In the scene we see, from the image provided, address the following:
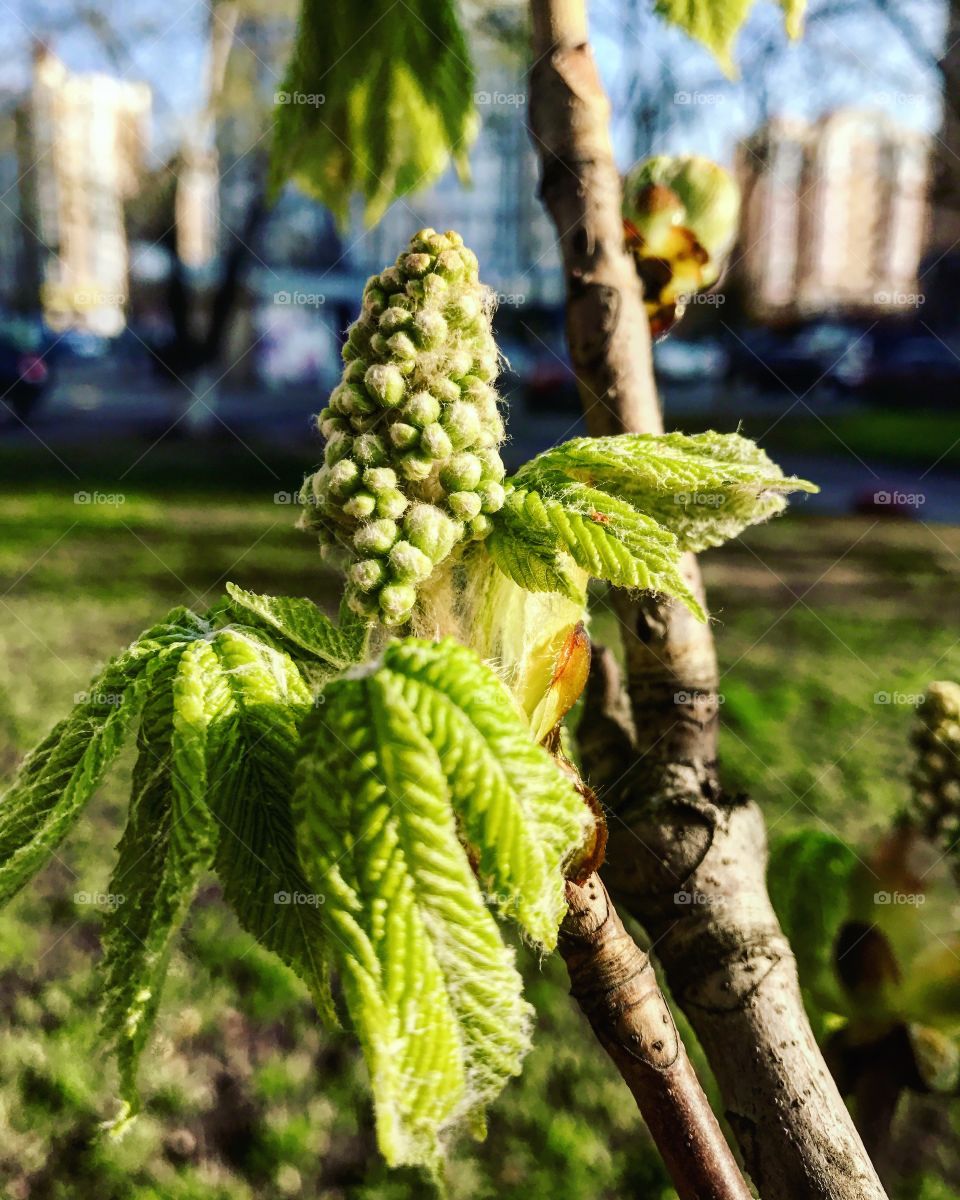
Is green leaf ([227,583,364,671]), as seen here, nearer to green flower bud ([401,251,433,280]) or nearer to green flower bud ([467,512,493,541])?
green flower bud ([467,512,493,541])

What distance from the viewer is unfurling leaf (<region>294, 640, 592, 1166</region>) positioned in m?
0.62

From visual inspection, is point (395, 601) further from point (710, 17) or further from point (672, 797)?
point (710, 17)

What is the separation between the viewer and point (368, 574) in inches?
30.5

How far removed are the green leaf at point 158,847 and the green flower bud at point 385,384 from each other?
0.78 ft

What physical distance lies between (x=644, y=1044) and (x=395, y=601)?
45cm

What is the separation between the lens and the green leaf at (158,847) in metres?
0.68

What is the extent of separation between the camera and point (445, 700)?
643 millimetres

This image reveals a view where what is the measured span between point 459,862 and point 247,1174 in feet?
6.86

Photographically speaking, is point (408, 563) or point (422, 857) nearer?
point (422, 857)

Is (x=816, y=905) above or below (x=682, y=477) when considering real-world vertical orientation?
below
